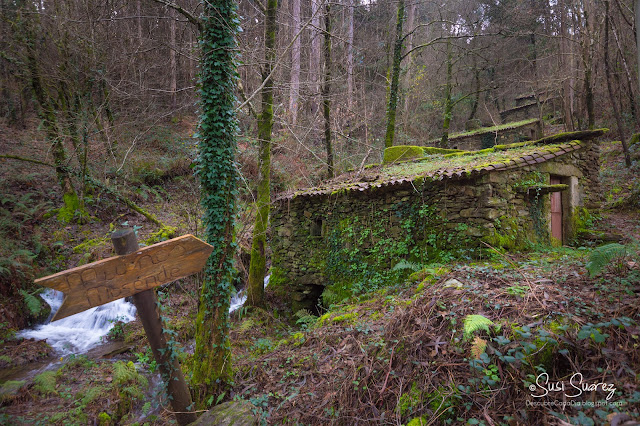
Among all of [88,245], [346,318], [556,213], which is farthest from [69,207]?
[556,213]

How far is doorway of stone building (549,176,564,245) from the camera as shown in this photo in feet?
23.7

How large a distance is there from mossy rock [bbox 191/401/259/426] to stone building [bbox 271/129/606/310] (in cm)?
409

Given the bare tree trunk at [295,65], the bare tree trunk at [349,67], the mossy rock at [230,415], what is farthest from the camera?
the bare tree trunk at [349,67]

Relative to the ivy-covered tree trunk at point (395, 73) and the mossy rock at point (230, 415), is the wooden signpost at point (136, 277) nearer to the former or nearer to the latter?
the mossy rock at point (230, 415)

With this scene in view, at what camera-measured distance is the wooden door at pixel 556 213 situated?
7.23 m

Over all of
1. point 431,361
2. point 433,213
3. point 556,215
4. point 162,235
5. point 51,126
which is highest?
point 51,126

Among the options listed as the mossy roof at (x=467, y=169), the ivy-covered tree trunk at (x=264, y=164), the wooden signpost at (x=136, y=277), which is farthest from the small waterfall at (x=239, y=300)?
the wooden signpost at (x=136, y=277)

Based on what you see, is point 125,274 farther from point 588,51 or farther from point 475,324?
point 588,51

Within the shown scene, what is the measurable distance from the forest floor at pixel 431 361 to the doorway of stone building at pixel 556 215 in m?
1.11

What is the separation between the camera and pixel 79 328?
7.21 metres

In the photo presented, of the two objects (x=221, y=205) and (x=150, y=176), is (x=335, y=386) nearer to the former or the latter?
(x=221, y=205)

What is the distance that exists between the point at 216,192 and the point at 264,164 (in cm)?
341

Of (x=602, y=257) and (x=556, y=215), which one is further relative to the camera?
(x=556, y=215)

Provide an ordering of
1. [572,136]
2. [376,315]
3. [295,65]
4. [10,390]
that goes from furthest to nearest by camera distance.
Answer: [295,65] < [572,136] < [10,390] < [376,315]
